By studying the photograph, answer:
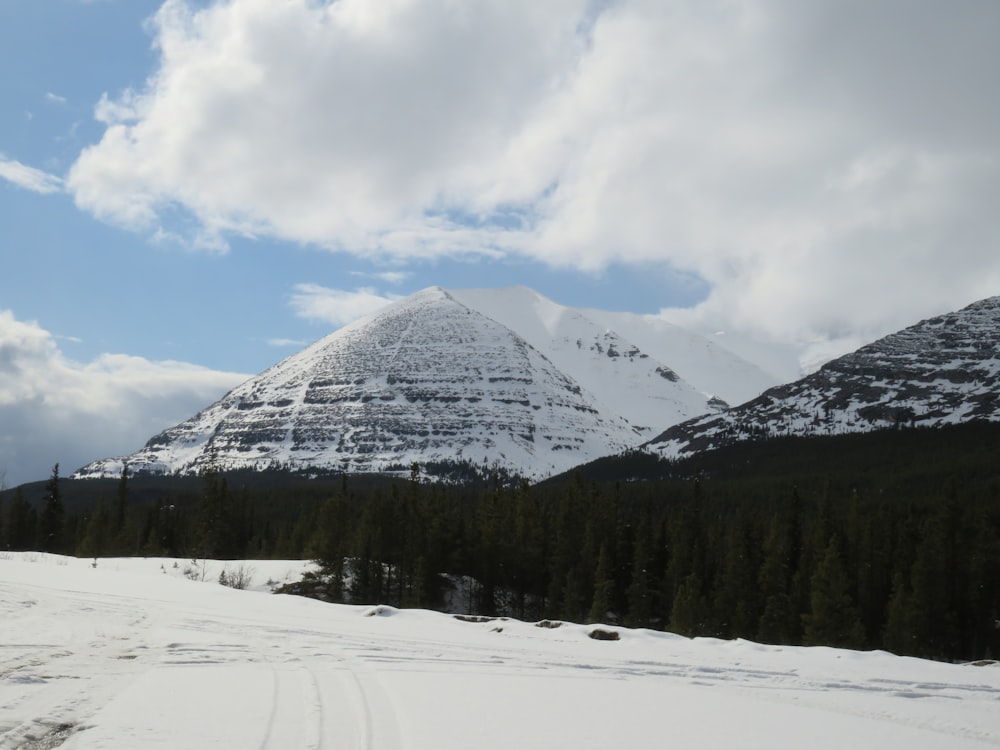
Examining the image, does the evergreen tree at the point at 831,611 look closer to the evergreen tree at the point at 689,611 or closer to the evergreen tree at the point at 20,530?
the evergreen tree at the point at 689,611

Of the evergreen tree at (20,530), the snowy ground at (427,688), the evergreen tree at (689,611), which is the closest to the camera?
the snowy ground at (427,688)

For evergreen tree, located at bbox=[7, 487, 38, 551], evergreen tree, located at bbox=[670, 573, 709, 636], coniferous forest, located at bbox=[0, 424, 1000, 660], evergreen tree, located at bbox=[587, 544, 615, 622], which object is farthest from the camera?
evergreen tree, located at bbox=[7, 487, 38, 551]

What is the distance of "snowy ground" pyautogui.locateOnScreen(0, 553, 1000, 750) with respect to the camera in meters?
10.1

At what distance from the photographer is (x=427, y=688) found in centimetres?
1339

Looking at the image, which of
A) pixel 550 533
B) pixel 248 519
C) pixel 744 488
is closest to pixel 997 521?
pixel 550 533

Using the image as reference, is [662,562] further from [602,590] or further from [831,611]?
[831,611]

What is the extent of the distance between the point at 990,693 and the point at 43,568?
35.9 meters

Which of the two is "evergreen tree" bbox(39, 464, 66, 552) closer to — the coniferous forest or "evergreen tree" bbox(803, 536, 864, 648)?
the coniferous forest

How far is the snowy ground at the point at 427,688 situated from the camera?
398 inches

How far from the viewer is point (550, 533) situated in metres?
68.5

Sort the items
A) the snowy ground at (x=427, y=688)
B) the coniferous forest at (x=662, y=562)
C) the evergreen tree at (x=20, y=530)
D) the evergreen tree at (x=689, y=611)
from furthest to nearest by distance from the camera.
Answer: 1. the evergreen tree at (x=20, y=530)
2. the evergreen tree at (x=689, y=611)
3. the coniferous forest at (x=662, y=562)
4. the snowy ground at (x=427, y=688)

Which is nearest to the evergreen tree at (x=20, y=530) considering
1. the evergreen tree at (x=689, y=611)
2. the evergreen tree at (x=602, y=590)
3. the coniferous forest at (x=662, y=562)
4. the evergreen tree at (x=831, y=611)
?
the coniferous forest at (x=662, y=562)

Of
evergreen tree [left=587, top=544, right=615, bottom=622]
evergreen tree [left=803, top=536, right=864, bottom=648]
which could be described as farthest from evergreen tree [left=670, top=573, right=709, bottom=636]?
evergreen tree [left=803, top=536, right=864, bottom=648]

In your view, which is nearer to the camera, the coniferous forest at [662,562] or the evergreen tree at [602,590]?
the coniferous forest at [662,562]
